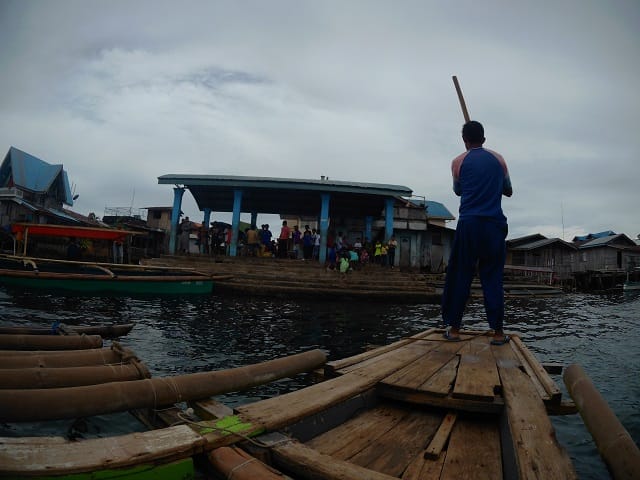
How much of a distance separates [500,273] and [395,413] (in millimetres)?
1966

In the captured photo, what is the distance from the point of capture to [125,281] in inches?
393

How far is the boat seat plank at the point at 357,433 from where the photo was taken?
1484 mm

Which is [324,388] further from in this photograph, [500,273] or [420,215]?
[420,215]

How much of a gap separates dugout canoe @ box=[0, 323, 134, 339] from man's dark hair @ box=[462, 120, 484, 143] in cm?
449

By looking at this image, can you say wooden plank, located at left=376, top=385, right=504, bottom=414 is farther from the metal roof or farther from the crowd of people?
the metal roof

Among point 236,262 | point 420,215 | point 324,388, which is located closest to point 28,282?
point 236,262

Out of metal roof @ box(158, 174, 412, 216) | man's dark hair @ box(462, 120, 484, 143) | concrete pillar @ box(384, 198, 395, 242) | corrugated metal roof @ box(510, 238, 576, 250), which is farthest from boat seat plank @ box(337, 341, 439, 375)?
corrugated metal roof @ box(510, 238, 576, 250)

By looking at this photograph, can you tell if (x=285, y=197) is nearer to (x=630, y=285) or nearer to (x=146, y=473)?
(x=146, y=473)

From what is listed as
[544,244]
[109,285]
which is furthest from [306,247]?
[544,244]

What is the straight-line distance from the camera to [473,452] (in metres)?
1.55

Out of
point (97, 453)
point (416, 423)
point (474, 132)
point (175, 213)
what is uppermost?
point (175, 213)

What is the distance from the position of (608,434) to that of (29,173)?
32.8 metres

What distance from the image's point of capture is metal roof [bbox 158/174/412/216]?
16375mm

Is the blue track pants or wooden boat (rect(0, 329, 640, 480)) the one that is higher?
the blue track pants
